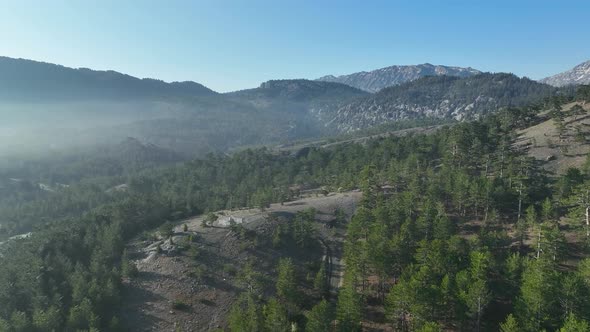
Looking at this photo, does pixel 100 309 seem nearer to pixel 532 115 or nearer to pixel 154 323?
pixel 154 323

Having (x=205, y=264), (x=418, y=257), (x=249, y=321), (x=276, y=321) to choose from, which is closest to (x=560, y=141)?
(x=418, y=257)

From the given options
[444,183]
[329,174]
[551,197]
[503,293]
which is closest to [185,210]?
[329,174]

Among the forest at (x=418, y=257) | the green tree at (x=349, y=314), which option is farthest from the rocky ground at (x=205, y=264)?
the green tree at (x=349, y=314)

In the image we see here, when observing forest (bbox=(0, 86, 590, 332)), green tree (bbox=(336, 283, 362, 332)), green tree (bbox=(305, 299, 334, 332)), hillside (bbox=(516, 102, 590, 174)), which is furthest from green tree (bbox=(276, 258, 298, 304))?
hillside (bbox=(516, 102, 590, 174))

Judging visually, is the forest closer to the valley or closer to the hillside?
the valley

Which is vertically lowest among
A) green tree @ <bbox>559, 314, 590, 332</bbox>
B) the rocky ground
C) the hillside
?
the rocky ground

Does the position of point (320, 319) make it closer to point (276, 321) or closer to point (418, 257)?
point (276, 321)

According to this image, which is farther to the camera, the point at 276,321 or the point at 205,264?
the point at 205,264

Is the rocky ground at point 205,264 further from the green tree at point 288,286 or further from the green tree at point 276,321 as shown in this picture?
the green tree at point 276,321
